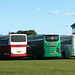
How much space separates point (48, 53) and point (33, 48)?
2621 millimetres

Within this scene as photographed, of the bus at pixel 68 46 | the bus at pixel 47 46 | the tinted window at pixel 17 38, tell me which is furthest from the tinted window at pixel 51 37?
the tinted window at pixel 17 38

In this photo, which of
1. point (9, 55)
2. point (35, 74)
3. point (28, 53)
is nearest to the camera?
point (35, 74)

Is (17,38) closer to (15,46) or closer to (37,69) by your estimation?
(15,46)

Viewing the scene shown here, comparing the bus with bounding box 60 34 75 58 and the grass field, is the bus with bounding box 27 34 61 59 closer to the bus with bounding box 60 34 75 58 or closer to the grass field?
the bus with bounding box 60 34 75 58

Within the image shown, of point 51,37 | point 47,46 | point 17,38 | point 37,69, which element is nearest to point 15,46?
point 17,38

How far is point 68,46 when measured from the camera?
38.3m

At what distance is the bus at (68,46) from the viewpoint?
3762 cm

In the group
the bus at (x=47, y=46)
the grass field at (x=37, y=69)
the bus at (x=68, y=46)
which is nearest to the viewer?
the grass field at (x=37, y=69)

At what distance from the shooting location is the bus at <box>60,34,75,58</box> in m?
37.6

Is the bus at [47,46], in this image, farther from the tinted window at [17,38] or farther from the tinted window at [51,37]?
the tinted window at [17,38]

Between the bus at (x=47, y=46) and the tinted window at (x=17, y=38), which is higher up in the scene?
the tinted window at (x=17, y=38)

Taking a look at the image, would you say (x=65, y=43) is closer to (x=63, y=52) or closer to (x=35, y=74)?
(x=63, y=52)

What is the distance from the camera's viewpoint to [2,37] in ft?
127

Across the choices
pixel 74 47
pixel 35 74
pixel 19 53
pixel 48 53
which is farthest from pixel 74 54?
pixel 35 74
